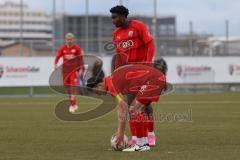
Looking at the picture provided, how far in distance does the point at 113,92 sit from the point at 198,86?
29.8 meters

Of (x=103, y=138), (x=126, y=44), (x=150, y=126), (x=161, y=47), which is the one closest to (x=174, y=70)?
(x=161, y=47)

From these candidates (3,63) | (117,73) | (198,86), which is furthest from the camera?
(198,86)

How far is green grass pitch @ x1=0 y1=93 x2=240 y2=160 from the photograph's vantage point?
436 inches

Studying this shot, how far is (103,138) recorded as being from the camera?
14.2 metres

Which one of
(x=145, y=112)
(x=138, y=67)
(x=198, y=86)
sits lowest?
(x=198, y=86)

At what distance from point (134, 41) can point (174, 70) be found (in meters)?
27.3

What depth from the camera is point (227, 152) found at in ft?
36.9

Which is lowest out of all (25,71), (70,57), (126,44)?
(25,71)

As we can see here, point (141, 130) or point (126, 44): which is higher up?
point (126, 44)

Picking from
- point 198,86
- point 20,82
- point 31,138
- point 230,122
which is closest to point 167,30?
point 198,86

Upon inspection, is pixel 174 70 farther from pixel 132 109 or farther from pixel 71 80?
pixel 132 109

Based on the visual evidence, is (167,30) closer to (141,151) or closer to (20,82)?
(20,82)

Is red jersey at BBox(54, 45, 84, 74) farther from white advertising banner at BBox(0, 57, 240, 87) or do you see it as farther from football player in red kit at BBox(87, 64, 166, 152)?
white advertising banner at BBox(0, 57, 240, 87)

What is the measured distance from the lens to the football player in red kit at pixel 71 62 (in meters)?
23.9
